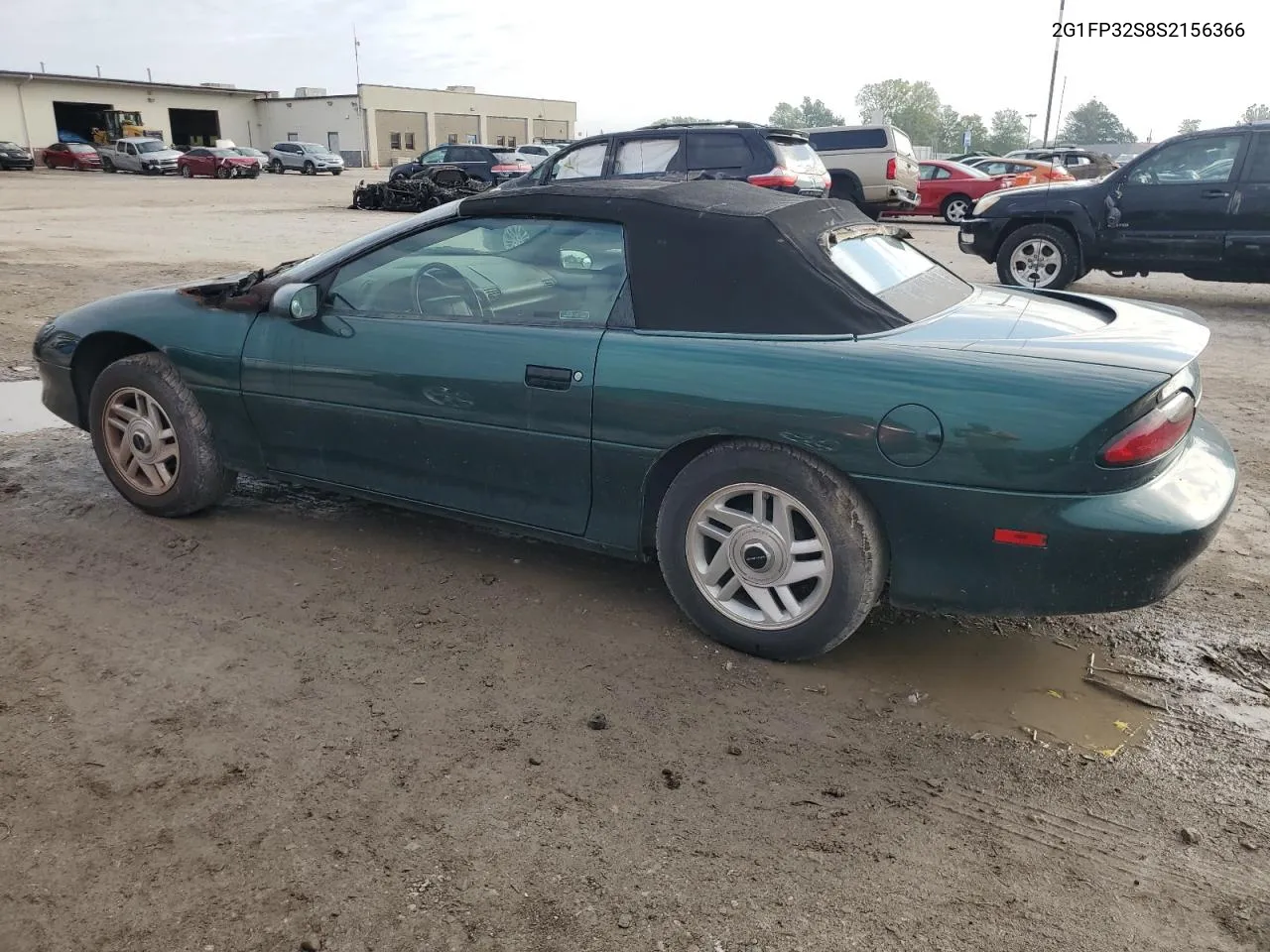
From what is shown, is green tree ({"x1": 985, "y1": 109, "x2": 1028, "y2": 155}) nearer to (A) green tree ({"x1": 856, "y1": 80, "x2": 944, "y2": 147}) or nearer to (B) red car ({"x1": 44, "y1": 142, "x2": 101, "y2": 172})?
(A) green tree ({"x1": 856, "y1": 80, "x2": 944, "y2": 147})

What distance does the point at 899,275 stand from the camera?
3.66 m

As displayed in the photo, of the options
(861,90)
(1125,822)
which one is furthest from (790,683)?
(861,90)

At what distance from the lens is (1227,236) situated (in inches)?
377

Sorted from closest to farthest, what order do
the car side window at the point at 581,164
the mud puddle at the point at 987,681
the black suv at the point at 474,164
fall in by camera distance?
the mud puddle at the point at 987,681
the car side window at the point at 581,164
the black suv at the point at 474,164

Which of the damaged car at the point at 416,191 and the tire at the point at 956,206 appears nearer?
the damaged car at the point at 416,191

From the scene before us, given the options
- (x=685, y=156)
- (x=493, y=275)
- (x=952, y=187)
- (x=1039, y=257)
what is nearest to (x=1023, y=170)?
(x=952, y=187)

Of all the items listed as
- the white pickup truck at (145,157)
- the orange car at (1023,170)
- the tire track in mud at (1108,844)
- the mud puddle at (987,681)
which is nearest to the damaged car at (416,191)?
the orange car at (1023,170)

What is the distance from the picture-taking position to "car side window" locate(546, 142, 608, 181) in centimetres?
1259

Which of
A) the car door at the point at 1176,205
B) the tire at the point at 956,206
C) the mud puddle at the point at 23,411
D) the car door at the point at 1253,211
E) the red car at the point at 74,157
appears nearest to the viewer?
the mud puddle at the point at 23,411

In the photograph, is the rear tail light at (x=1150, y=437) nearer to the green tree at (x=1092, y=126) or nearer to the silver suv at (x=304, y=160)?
the silver suv at (x=304, y=160)

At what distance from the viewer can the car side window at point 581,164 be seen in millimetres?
12586

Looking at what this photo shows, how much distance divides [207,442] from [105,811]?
2.10 m

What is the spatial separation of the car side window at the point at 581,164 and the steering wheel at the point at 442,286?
9.06 m

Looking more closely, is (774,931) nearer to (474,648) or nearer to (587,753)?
(587,753)
